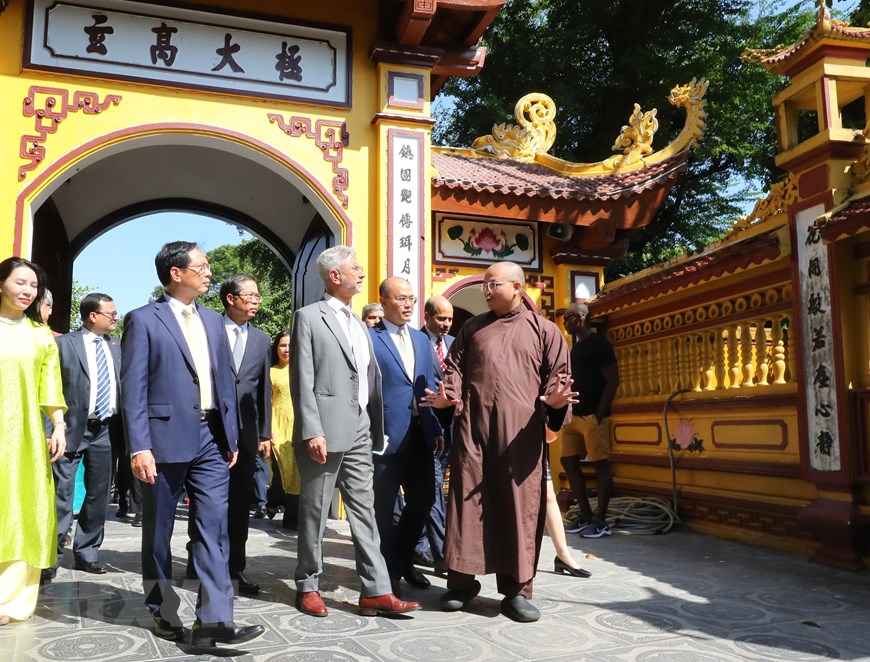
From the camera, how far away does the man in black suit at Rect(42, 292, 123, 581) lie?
4.62 m

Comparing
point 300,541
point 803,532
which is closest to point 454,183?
point 803,532

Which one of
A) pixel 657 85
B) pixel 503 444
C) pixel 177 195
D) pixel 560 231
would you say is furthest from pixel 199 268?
pixel 657 85

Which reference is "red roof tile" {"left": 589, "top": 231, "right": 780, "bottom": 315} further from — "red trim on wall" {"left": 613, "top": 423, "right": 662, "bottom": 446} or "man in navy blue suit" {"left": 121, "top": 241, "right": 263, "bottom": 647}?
"man in navy blue suit" {"left": 121, "top": 241, "right": 263, "bottom": 647}

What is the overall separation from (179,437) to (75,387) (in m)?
1.98

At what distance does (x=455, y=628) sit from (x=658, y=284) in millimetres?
4306

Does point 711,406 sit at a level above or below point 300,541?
above

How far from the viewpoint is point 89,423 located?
486 cm

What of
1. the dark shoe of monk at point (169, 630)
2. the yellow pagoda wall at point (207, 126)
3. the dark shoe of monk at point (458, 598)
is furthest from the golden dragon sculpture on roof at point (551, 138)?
the dark shoe of monk at point (169, 630)

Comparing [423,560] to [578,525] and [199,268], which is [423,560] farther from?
[199,268]

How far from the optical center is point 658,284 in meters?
6.80

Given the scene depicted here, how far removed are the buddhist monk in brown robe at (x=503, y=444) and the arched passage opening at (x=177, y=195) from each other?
343 centimetres

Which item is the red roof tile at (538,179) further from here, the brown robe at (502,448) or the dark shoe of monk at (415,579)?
the dark shoe of monk at (415,579)

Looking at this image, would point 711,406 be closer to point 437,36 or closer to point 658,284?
point 658,284

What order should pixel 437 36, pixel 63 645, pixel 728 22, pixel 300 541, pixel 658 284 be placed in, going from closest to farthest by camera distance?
1. pixel 63 645
2. pixel 300 541
3. pixel 658 284
4. pixel 437 36
5. pixel 728 22
